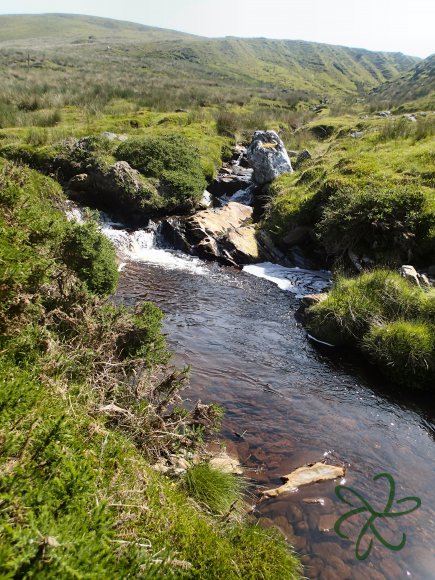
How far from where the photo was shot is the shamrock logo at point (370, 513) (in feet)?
18.2

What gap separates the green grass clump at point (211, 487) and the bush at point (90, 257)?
4432 mm

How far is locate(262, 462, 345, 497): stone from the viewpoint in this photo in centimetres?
626

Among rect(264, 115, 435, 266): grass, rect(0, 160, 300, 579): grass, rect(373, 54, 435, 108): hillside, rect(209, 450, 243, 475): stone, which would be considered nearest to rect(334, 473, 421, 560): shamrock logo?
rect(0, 160, 300, 579): grass

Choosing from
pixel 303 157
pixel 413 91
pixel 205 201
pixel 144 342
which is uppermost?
pixel 413 91

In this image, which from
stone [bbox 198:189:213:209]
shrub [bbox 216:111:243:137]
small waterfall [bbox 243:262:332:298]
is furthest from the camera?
shrub [bbox 216:111:243:137]

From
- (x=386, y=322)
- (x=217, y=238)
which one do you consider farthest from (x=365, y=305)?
(x=217, y=238)

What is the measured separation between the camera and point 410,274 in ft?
38.2

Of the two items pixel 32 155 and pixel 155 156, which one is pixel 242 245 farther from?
pixel 32 155

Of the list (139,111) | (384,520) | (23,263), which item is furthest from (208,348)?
(139,111)

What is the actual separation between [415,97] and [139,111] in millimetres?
43566

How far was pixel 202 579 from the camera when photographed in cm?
357

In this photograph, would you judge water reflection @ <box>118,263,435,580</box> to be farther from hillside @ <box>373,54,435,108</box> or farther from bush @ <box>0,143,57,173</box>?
hillside @ <box>373,54,435,108</box>

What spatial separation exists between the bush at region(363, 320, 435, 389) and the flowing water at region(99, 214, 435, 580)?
53 cm

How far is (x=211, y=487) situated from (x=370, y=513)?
2.61 meters
